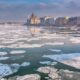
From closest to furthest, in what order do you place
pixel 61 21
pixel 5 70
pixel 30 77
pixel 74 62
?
pixel 30 77
pixel 5 70
pixel 74 62
pixel 61 21

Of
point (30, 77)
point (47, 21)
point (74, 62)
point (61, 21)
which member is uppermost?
point (30, 77)

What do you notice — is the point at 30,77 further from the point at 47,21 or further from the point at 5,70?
the point at 47,21

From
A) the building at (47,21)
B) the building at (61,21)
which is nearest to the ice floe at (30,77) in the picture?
the building at (61,21)

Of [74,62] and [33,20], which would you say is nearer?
[74,62]

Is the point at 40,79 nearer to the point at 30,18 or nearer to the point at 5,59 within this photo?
the point at 5,59

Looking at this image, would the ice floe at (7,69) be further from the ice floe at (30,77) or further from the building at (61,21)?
the building at (61,21)

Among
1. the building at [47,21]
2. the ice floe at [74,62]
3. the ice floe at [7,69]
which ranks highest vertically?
the ice floe at [7,69]

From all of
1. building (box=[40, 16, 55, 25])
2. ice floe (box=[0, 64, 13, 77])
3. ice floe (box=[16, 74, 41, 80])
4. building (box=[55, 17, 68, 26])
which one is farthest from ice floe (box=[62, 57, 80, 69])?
building (box=[40, 16, 55, 25])

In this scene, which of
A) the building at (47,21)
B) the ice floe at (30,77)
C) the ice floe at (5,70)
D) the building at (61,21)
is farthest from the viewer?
the building at (47,21)

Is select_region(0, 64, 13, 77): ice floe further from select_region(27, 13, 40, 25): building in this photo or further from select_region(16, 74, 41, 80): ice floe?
select_region(27, 13, 40, 25): building

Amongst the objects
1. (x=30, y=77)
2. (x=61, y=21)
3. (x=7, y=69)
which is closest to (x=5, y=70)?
(x=7, y=69)

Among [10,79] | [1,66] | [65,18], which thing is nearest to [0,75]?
[10,79]
